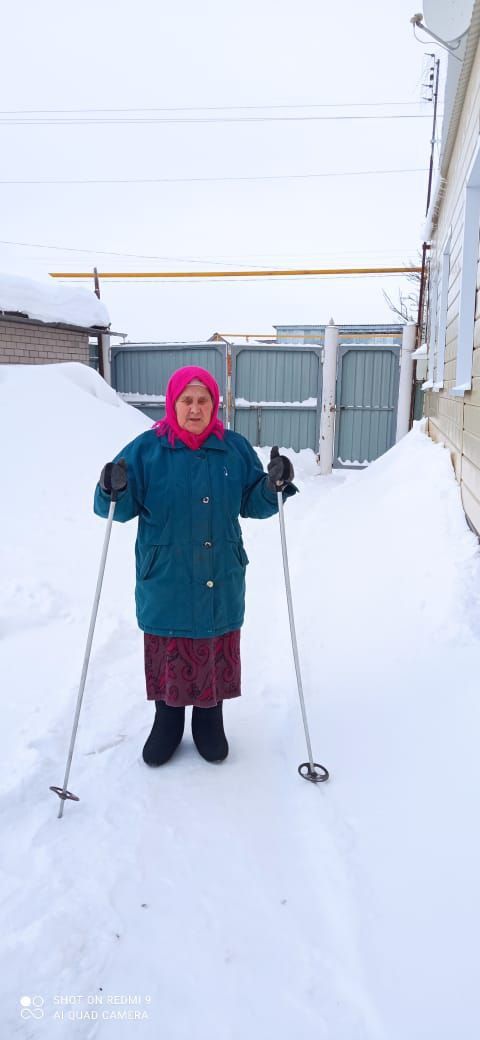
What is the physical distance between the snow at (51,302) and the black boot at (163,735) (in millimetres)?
8103

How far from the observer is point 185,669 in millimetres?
2359

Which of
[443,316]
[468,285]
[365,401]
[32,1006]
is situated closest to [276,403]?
[365,401]

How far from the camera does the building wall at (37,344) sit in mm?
9375

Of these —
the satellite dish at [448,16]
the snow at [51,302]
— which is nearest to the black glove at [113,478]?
the satellite dish at [448,16]

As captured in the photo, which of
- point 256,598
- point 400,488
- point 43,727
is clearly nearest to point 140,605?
point 43,727

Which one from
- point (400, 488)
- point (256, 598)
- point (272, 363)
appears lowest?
point (256, 598)

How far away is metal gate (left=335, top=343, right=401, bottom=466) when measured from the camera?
998 centimetres

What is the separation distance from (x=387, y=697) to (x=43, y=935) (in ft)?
5.39

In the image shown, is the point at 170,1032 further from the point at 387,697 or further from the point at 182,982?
the point at 387,697

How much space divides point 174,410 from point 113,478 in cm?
37

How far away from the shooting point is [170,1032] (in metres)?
1.45

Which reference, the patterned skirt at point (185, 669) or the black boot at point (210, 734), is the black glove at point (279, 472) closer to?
the patterned skirt at point (185, 669)

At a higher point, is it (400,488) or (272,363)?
(272,363)

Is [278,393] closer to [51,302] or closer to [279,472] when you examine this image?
[51,302]
